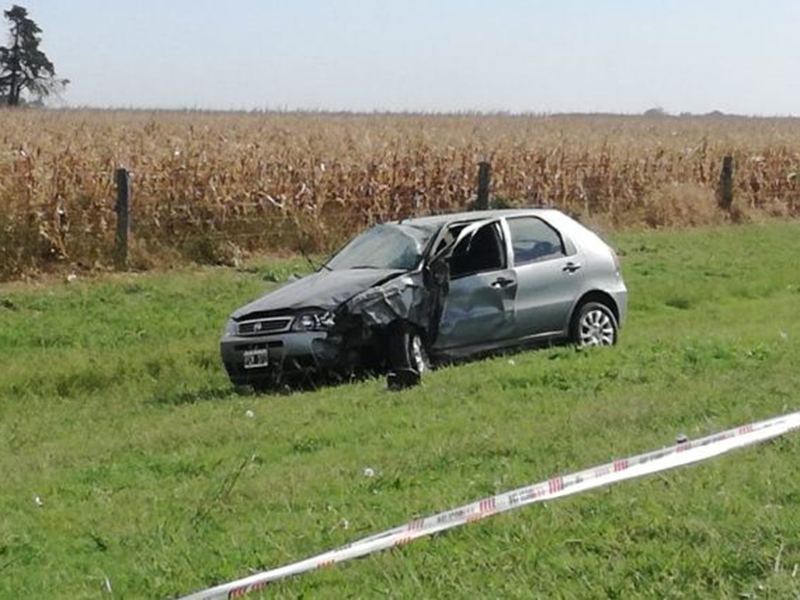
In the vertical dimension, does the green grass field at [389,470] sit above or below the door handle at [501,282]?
below

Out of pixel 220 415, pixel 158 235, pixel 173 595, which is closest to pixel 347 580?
pixel 173 595

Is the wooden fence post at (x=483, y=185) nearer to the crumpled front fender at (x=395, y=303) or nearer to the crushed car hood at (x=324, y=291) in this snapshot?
the crushed car hood at (x=324, y=291)

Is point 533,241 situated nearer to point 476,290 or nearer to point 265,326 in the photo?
point 476,290

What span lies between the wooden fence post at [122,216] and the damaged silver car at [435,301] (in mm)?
6111

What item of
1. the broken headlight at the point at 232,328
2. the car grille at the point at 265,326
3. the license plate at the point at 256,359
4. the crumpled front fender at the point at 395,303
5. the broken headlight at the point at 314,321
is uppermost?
the crumpled front fender at the point at 395,303

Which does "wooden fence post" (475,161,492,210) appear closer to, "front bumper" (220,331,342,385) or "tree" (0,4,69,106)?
"front bumper" (220,331,342,385)

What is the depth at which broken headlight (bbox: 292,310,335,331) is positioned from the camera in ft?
37.8

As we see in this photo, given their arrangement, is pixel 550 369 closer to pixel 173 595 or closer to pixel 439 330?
pixel 439 330

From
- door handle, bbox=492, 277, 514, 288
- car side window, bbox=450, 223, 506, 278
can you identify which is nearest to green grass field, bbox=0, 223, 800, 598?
door handle, bbox=492, 277, 514, 288

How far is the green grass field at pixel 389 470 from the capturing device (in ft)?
17.6

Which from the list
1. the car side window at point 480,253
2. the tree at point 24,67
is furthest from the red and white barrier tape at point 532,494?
the tree at point 24,67

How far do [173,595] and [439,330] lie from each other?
666 centimetres

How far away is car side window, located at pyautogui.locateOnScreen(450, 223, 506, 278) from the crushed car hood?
668 mm

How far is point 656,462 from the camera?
664cm
